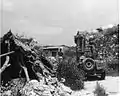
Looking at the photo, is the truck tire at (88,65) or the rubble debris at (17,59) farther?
the truck tire at (88,65)

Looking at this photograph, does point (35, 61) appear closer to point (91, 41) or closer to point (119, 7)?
point (119, 7)

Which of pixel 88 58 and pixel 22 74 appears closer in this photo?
pixel 22 74

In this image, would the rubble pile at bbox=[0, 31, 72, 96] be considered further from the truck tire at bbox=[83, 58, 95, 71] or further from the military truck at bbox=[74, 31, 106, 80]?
the military truck at bbox=[74, 31, 106, 80]

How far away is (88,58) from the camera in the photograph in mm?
16781

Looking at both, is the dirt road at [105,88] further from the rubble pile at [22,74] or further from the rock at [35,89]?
the rock at [35,89]

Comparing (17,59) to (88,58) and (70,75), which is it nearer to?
(70,75)

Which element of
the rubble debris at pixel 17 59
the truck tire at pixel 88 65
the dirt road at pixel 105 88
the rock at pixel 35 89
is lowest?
the dirt road at pixel 105 88

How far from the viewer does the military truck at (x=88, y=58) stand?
53.9 ft

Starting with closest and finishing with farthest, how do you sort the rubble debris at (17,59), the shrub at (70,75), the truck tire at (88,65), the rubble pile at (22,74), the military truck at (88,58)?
the rubble pile at (22,74) < the rubble debris at (17,59) < the shrub at (70,75) < the truck tire at (88,65) < the military truck at (88,58)

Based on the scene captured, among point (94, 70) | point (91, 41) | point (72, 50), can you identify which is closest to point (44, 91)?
point (94, 70)

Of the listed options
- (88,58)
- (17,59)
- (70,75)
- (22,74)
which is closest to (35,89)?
(22,74)

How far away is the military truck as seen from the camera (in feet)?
53.9

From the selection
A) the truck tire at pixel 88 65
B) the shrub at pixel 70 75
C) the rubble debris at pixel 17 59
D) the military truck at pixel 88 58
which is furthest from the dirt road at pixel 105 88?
the military truck at pixel 88 58

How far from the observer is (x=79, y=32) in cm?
2414
